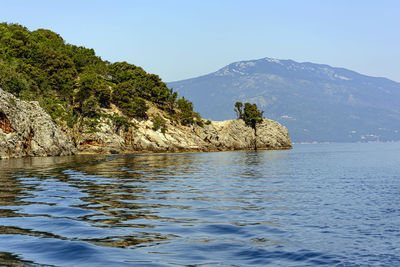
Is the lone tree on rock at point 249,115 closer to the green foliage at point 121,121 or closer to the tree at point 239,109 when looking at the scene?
the tree at point 239,109

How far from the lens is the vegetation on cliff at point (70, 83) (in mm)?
90938

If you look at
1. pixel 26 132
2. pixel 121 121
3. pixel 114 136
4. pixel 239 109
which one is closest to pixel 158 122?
pixel 121 121

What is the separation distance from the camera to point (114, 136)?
317 feet

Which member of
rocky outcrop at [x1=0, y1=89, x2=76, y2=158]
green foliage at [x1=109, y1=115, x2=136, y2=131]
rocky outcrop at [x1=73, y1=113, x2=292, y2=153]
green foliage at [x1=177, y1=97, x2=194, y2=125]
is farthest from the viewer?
green foliage at [x1=177, y1=97, x2=194, y2=125]

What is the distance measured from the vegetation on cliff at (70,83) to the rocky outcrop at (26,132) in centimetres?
1114

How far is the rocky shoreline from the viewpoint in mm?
67312

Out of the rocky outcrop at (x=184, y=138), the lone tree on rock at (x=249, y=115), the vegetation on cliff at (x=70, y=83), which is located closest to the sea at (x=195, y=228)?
the rocky outcrop at (x=184, y=138)

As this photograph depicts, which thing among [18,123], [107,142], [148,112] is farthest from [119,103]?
[18,123]

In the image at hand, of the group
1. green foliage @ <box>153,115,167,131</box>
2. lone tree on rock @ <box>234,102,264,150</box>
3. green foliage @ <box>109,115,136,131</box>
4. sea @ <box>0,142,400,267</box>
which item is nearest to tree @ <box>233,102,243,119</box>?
lone tree on rock @ <box>234,102,264,150</box>

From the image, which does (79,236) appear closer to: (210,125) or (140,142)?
(140,142)

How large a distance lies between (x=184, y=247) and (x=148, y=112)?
349ft

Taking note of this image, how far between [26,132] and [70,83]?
34.1 m

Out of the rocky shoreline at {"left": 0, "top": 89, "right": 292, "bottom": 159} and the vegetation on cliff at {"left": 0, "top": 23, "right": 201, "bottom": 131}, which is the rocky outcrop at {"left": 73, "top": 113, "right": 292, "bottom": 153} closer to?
the rocky shoreline at {"left": 0, "top": 89, "right": 292, "bottom": 159}

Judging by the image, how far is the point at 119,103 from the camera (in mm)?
109438
